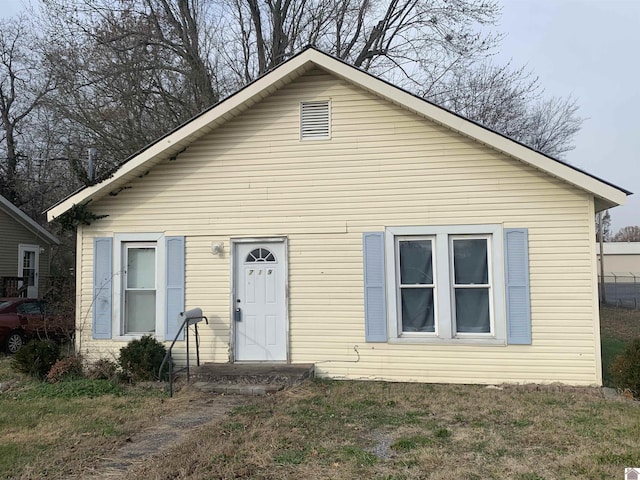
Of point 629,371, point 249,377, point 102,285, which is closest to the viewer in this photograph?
point 629,371

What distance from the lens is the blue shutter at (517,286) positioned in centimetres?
802

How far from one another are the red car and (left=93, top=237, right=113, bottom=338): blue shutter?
3.71m

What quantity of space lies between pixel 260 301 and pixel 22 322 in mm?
8071

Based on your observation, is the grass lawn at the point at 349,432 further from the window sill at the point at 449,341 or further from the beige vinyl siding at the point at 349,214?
the window sill at the point at 449,341

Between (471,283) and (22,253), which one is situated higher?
(22,253)

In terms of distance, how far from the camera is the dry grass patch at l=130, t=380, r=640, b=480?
4.72m

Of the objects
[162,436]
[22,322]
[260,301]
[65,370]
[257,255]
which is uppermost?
[257,255]

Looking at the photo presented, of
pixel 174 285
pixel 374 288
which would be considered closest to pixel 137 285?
pixel 174 285

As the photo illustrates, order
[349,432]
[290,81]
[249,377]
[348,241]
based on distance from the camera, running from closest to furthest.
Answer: [349,432], [249,377], [348,241], [290,81]

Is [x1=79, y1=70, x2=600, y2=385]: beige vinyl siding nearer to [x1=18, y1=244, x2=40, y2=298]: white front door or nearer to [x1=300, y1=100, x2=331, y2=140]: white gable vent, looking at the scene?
[x1=300, y1=100, x2=331, y2=140]: white gable vent

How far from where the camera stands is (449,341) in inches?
325

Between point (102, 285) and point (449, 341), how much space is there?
6299 mm

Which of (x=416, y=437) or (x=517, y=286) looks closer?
(x=416, y=437)

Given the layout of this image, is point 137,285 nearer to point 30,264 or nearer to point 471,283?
point 471,283
